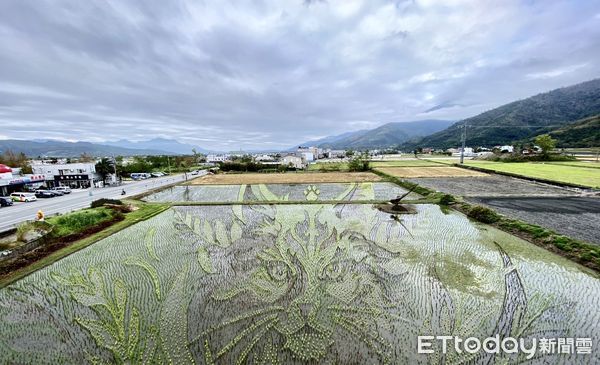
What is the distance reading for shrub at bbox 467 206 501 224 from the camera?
55.2 ft

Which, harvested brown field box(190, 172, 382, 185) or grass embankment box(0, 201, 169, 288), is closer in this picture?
grass embankment box(0, 201, 169, 288)

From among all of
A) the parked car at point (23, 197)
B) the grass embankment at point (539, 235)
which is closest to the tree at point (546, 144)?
the grass embankment at point (539, 235)

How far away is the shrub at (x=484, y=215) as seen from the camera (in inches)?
662

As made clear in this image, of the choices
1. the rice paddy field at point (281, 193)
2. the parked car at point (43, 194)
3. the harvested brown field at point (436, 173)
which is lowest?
the rice paddy field at point (281, 193)

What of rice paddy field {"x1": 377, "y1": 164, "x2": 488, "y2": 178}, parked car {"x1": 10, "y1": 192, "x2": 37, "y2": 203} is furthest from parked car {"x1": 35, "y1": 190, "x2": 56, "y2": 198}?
rice paddy field {"x1": 377, "y1": 164, "x2": 488, "y2": 178}

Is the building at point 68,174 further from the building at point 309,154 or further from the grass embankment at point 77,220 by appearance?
the building at point 309,154

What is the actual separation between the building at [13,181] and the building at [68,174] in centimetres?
164

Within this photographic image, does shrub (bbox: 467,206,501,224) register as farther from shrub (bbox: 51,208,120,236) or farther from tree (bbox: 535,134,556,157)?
tree (bbox: 535,134,556,157)

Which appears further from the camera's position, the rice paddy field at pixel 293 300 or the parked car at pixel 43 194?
the parked car at pixel 43 194

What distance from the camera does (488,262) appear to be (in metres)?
11.2

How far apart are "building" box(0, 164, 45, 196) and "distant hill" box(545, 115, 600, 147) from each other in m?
124

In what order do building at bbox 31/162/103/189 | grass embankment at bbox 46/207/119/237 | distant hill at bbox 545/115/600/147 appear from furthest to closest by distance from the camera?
distant hill at bbox 545/115/600/147, building at bbox 31/162/103/189, grass embankment at bbox 46/207/119/237

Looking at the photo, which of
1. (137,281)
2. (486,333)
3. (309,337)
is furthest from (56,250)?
(486,333)

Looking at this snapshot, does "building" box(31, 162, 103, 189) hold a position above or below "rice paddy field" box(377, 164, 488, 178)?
above
